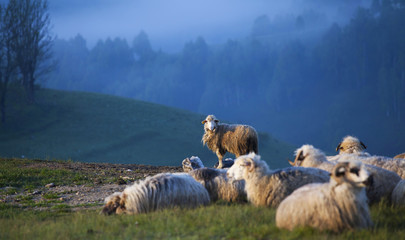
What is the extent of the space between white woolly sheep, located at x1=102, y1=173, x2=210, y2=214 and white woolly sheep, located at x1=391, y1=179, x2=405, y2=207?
3.92m

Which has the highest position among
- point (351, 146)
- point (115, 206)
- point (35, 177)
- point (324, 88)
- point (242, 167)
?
point (324, 88)

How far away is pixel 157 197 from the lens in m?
8.73

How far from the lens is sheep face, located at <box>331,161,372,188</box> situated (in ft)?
19.6

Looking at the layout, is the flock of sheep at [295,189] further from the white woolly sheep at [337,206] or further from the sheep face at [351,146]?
the sheep face at [351,146]

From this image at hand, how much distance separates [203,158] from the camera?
214ft

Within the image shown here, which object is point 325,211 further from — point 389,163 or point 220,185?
point 389,163

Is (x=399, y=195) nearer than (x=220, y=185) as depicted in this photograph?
Yes

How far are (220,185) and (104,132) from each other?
58.7m

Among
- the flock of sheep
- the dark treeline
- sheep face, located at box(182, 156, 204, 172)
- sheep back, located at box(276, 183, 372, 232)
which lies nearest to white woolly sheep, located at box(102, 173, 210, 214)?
the flock of sheep

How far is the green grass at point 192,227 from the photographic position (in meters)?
6.17

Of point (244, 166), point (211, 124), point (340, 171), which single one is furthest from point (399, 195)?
point (211, 124)

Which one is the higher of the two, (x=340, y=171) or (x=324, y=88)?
(x=324, y=88)

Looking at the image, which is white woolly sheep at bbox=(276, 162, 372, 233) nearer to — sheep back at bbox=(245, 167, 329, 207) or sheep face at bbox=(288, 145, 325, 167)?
sheep back at bbox=(245, 167, 329, 207)

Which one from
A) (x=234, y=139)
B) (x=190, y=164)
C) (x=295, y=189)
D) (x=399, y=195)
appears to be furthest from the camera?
(x=234, y=139)
